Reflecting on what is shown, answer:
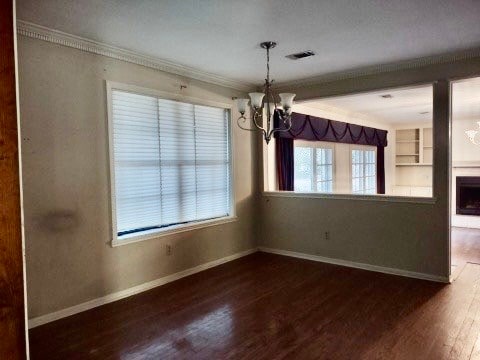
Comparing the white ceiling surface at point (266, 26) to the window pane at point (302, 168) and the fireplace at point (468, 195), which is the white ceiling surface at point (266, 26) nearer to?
the window pane at point (302, 168)

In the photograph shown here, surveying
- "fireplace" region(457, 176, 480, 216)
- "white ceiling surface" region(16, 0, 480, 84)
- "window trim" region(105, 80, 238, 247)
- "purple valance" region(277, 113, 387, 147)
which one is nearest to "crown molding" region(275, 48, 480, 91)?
"white ceiling surface" region(16, 0, 480, 84)

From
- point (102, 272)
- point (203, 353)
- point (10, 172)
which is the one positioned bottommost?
point (203, 353)

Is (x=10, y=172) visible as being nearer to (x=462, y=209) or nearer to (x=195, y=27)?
(x=195, y=27)

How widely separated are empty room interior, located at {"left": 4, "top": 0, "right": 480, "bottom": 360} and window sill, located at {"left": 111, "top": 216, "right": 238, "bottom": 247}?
0.03 m

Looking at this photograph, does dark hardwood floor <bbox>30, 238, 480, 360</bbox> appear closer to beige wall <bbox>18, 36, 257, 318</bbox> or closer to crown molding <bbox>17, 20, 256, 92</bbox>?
beige wall <bbox>18, 36, 257, 318</bbox>

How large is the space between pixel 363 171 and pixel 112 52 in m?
6.68

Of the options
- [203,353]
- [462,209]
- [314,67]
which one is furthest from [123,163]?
[462,209]

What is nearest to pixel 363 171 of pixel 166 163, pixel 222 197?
pixel 222 197

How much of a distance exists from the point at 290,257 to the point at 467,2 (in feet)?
11.8

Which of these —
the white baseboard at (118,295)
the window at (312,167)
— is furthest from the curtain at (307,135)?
the white baseboard at (118,295)

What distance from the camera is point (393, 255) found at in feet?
14.1

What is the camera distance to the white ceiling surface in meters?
2.57

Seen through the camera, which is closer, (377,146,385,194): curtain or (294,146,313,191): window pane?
(294,146,313,191): window pane

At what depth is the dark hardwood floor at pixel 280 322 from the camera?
2.58 meters
